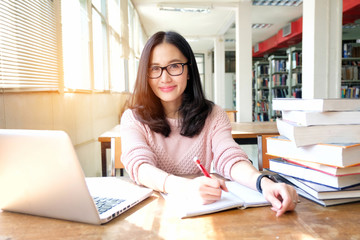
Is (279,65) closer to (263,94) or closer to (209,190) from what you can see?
(263,94)

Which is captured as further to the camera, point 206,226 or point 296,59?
point 296,59

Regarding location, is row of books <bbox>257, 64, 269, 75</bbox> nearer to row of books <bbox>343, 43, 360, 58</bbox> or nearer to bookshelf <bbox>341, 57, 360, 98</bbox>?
bookshelf <bbox>341, 57, 360, 98</bbox>

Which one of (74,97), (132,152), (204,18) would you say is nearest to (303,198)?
(132,152)

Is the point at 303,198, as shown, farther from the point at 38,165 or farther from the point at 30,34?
the point at 30,34

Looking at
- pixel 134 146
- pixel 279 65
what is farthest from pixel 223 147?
pixel 279 65

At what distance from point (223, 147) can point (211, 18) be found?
7491 mm

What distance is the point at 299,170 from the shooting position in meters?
0.91

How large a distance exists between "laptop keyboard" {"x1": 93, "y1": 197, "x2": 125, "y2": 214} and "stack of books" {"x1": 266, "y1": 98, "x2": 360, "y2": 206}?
1.70 feet

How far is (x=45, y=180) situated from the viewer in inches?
26.0

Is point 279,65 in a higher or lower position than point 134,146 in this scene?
higher

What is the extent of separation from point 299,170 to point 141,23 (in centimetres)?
830

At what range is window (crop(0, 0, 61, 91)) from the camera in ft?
5.59

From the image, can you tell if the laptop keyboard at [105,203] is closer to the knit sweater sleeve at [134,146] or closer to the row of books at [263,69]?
the knit sweater sleeve at [134,146]

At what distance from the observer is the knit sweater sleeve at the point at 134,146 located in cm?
106
